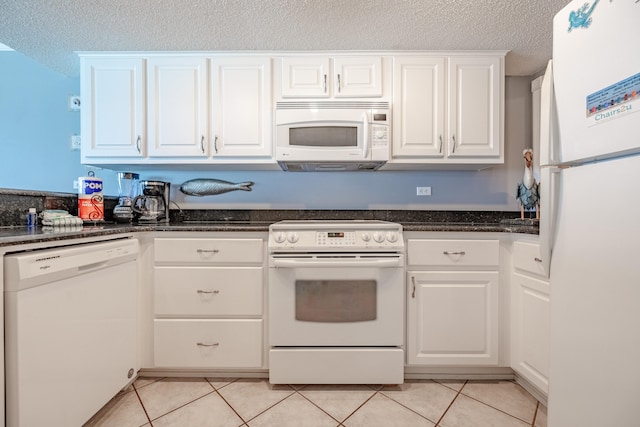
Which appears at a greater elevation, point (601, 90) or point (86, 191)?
point (601, 90)

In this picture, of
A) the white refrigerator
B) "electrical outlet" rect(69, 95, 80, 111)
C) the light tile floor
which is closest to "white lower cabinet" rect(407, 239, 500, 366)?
the light tile floor

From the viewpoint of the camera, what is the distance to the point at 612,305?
29.4 inches

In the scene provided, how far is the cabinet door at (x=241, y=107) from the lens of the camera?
1.91 m

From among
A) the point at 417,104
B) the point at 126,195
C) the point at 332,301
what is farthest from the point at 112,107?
the point at 417,104

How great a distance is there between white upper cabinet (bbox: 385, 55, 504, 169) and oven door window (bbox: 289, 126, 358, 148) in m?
0.31

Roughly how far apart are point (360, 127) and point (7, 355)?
6.12 feet

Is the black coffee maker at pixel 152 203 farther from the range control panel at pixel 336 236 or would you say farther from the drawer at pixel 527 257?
the drawer at pixel 527 257

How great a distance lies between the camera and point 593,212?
79cm

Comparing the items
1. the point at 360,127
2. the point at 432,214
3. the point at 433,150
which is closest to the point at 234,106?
the point at 360,127

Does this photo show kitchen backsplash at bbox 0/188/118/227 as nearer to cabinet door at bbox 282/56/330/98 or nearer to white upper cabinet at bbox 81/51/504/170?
white upper cabinet at bbox 81/51/504/170

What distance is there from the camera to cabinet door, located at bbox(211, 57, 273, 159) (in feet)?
6.28

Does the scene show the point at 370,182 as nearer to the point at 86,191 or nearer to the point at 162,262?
the point at 162,262

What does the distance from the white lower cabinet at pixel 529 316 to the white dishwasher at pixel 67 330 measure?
6.85ft

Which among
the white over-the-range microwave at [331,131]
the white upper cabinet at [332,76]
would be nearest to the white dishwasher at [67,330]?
the white over-the-range microwave at [331,131]
